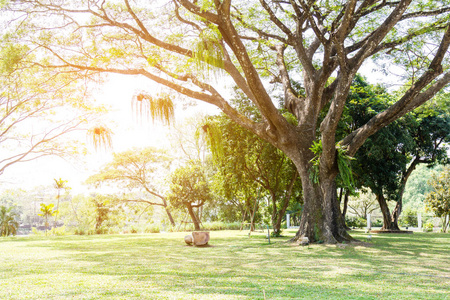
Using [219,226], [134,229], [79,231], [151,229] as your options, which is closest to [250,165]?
[219,226]

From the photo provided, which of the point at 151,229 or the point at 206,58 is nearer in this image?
the point at 206,58

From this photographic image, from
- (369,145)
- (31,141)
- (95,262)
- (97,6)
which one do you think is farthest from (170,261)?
(31,141)

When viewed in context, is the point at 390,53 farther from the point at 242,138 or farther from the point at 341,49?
the point at 242,138

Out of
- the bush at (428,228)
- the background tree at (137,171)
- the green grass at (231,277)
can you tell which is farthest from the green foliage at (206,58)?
the bush at (428,228)

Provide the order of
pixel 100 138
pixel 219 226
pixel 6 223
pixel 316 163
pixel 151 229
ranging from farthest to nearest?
pixel 219 226 < pixel 151 229 < pixel 6 223 < pixel 316 163 < pixel 100 138

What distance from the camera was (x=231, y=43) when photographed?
7.14 meters

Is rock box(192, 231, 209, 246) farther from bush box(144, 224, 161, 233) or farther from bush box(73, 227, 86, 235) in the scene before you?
bush box(144, 224, 161, 233)

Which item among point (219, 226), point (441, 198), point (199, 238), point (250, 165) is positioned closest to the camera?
point (199, 238)

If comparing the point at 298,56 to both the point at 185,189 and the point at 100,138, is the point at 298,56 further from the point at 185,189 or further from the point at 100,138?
the point at 185,189

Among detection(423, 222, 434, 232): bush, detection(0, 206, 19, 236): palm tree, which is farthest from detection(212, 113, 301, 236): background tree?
detection(423, 222, 434, 232): bush

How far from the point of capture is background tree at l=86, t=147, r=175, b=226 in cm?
2239

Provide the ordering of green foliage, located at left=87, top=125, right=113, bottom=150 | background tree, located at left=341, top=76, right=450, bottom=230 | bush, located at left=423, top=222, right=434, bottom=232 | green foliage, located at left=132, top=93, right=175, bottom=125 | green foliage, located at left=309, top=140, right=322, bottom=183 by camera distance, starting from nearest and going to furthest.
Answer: green foliage, located at left=132, top=93, right=175, bottom=125
green foliage, located at left=87, top=125, right=113, bottom=150
green foliage, located at left=309, top=140, right=322, bottom=183
background tree, located at left=341, top=76, right=450, bottom=230
bush, located at left=423, top=222, right=434, bottom=232

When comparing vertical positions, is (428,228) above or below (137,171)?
below

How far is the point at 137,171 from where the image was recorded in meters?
23.1
